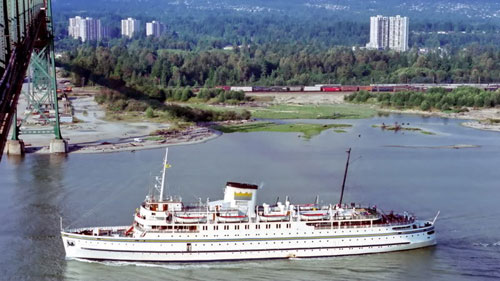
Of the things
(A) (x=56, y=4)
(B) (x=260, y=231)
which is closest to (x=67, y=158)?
(B) (x=260, y=231)

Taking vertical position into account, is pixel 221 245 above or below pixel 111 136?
above

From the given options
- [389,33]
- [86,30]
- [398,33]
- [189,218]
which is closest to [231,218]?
[189,218]

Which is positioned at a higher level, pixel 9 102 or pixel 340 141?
pixel 9 102

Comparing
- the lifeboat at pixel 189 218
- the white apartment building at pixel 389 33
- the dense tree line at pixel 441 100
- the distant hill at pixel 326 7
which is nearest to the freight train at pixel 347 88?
the dense tree line at pixel 441 100

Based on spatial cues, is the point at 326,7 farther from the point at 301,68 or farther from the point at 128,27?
the point at 301,68

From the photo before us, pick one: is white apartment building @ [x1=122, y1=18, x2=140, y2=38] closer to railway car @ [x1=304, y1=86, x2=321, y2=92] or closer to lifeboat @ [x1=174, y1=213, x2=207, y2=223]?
railway car @ [x1=304, y1=86, x2=321, y2=92]

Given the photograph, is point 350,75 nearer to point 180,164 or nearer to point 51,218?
point 180,164

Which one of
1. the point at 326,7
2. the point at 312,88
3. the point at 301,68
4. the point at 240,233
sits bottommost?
the point at 312,88
